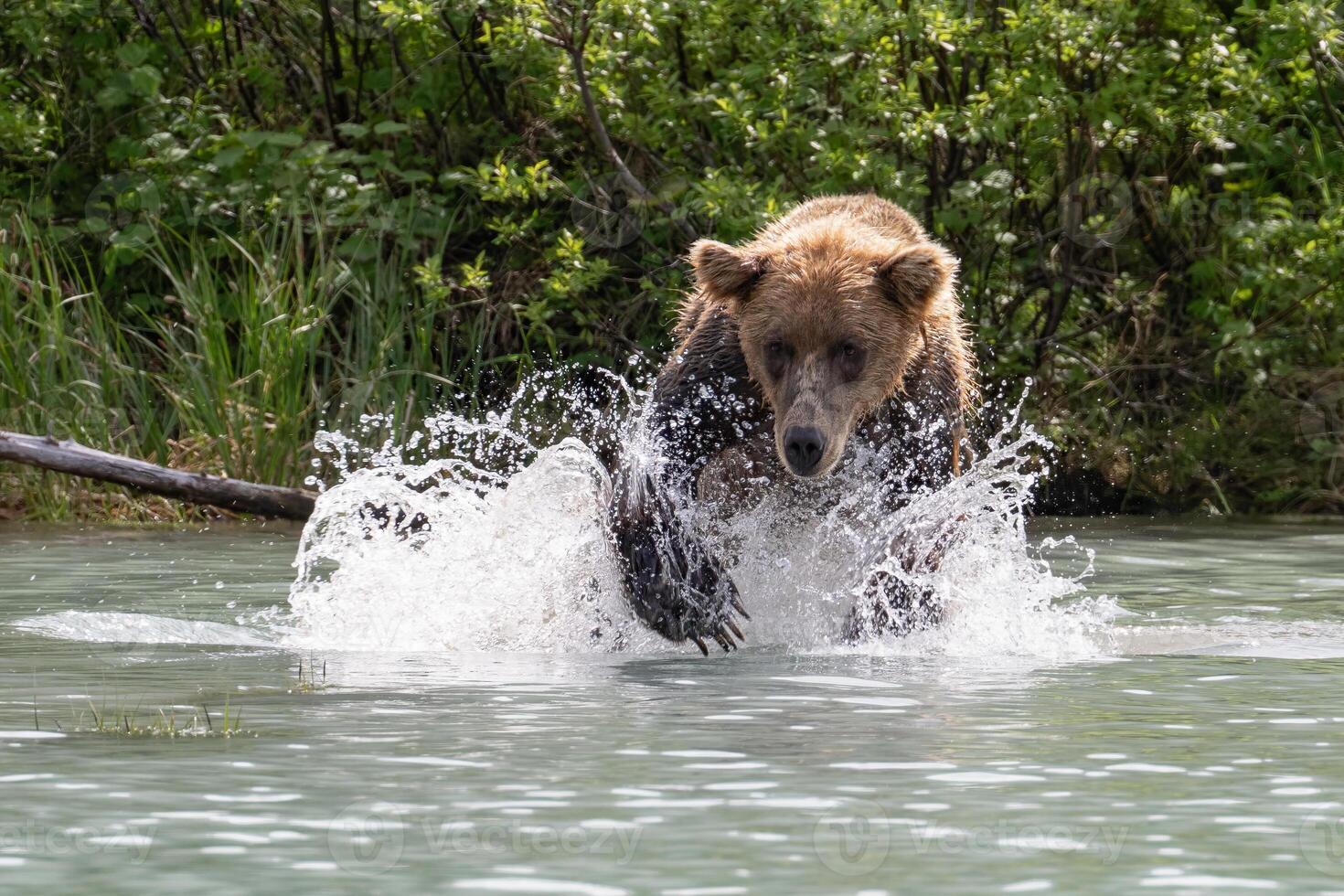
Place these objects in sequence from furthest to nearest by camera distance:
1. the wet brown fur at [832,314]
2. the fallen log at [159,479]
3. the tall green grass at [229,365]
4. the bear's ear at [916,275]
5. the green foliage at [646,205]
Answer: the green foliage at [646,205] → the tall green grass at [229,365] → the fallen log at [159,479] → the bear's ear at [916,275] → the wet brown fur at [832,314]

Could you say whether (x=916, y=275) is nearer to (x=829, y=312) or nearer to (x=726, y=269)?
(x=829, y=312)

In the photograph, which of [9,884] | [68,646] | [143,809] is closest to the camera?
[9,884]

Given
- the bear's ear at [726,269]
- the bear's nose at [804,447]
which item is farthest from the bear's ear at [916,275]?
the bear's nose at [804,447]

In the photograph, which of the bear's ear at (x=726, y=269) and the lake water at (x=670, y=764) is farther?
the bear's ear at (x=726, y=269)

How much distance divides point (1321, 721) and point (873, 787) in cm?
139

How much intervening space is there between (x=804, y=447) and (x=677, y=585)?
0.60 m

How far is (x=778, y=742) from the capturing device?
14.2ft

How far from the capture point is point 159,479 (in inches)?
347

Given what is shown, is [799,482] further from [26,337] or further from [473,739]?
[26,337]

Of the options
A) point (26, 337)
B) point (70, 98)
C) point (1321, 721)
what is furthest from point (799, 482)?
point (70, 98)

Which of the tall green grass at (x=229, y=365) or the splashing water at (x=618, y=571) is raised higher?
the tall green grass at (x=229, y=365)

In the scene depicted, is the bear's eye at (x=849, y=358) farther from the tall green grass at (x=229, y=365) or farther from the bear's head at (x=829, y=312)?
the tall green grass at (x=229, y=365)

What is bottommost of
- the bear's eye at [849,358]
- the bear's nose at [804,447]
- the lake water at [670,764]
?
the lake water at [670,764]

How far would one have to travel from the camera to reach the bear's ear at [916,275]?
279 inches
